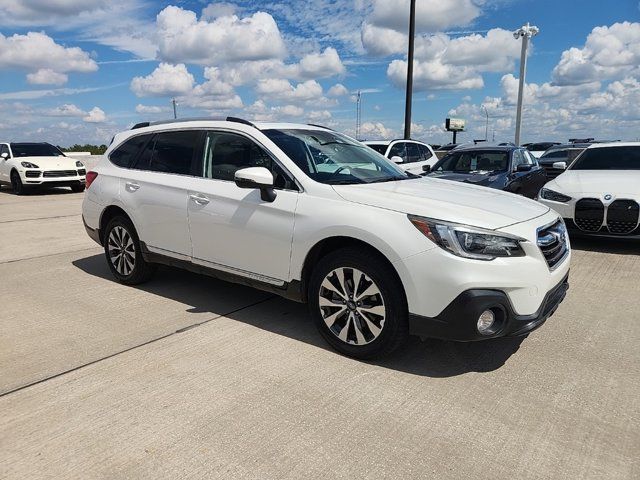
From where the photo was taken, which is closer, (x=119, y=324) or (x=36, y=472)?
(x=36, y=472)

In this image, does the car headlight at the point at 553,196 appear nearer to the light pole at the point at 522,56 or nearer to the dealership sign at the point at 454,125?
the light pole at the point at 522,56

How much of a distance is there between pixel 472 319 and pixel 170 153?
328 cm

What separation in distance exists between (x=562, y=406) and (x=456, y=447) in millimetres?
835

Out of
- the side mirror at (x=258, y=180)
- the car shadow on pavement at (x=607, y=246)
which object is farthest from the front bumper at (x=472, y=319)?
the car shadow on pavement at (x=607, y=246)

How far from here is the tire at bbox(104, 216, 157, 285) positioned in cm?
523

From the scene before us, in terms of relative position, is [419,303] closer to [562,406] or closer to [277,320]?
[562,406]

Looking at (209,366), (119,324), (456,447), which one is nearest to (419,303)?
(456,447)

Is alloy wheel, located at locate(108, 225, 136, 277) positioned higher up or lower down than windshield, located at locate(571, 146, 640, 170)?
lower down

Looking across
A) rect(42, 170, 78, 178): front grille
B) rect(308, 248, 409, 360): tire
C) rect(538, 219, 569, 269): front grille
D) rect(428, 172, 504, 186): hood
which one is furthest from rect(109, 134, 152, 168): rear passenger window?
rect(42, 170, 78, 178): front grille

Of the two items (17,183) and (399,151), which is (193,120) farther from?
(17,183)

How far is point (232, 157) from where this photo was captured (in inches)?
174

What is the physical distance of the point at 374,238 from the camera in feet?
11.0

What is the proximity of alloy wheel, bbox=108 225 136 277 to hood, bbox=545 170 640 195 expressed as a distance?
584cm

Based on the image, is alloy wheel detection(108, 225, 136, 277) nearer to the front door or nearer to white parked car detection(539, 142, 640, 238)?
the front door
